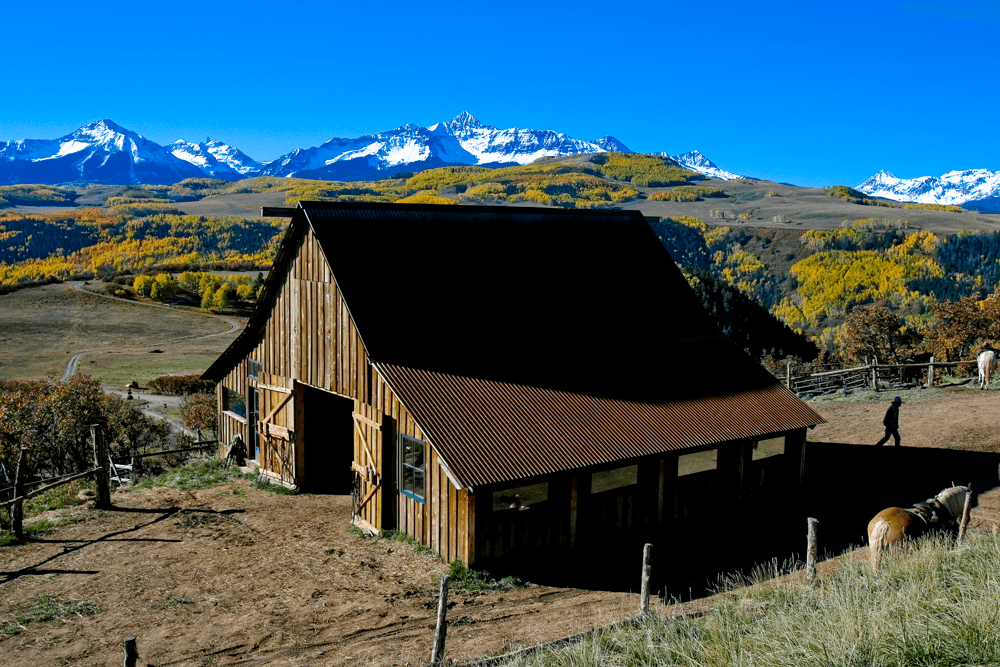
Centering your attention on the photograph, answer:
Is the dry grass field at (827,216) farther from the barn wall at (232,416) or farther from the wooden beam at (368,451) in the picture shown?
the wooden beam at (368,451)

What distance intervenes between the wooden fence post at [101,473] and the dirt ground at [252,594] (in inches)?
15.9

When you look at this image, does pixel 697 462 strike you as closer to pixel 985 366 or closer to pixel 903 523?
pixel 903 523

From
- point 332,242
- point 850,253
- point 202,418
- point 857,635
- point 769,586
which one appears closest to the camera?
point 857,635

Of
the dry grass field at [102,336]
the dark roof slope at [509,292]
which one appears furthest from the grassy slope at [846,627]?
the dry grass field at [102,336]

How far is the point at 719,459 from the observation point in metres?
17.8

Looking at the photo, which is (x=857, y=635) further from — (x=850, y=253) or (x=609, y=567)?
(x=850, y=253)

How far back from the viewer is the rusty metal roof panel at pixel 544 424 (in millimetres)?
14594

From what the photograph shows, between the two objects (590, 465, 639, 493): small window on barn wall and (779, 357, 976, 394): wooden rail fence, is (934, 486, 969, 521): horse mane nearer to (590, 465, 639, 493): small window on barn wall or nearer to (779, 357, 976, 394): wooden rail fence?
(590, 465, 639, 493): small window on barn wall

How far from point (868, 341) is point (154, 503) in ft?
130

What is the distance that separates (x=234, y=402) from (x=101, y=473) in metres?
5.00

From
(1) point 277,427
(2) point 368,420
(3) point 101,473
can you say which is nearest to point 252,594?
(2) point 368,420

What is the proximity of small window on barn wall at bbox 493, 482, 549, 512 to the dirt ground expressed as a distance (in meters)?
1.50

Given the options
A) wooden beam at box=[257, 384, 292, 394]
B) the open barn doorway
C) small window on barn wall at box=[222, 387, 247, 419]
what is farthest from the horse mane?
small window on barn wall at box=[222, 387, 247, 419]


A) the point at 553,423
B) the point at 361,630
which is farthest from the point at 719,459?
the point at 361,630
